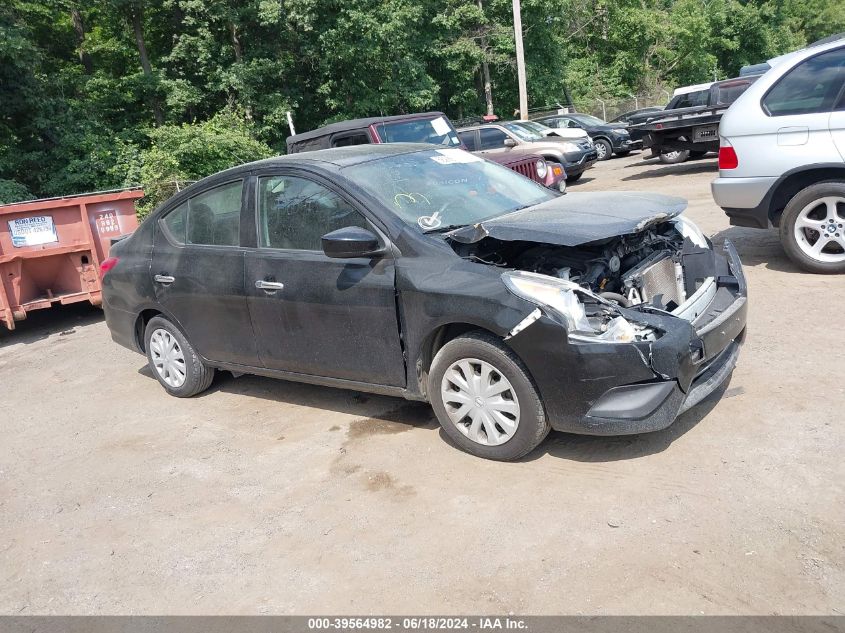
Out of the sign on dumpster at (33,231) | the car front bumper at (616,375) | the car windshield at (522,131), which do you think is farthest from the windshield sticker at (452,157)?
the car windshield at (522,131)

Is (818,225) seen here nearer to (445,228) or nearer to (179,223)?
(445,228)

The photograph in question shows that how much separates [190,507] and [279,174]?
86.1 inches

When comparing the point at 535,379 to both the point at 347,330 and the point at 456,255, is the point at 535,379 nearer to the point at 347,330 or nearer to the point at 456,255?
the point at 456,255

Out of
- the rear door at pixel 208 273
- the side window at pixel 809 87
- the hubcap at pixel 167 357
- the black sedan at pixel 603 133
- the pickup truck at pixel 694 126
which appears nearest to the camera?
the rear door at pixel 208 273

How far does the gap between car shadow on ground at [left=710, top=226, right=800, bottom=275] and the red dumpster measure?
692 centimetres

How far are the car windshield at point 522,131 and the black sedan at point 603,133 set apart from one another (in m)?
3.49

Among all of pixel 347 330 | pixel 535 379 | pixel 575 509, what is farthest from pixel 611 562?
pixel 347 330

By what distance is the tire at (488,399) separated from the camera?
12.5 feet

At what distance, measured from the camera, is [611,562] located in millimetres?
3104

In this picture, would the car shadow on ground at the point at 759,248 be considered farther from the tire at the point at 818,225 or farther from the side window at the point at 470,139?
the side window at the point at 470,139

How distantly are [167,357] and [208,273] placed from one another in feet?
3.35

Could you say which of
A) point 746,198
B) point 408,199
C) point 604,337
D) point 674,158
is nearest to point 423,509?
point 604,337

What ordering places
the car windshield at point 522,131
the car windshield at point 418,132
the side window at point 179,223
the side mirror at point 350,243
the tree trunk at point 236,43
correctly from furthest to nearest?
the tree trunk at point 236,43, the car windshield at point 522,131, the car windshield at point 418,132, the side window at point 179,223, the side mirror at point 350,243

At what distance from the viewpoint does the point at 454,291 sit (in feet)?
13.0
